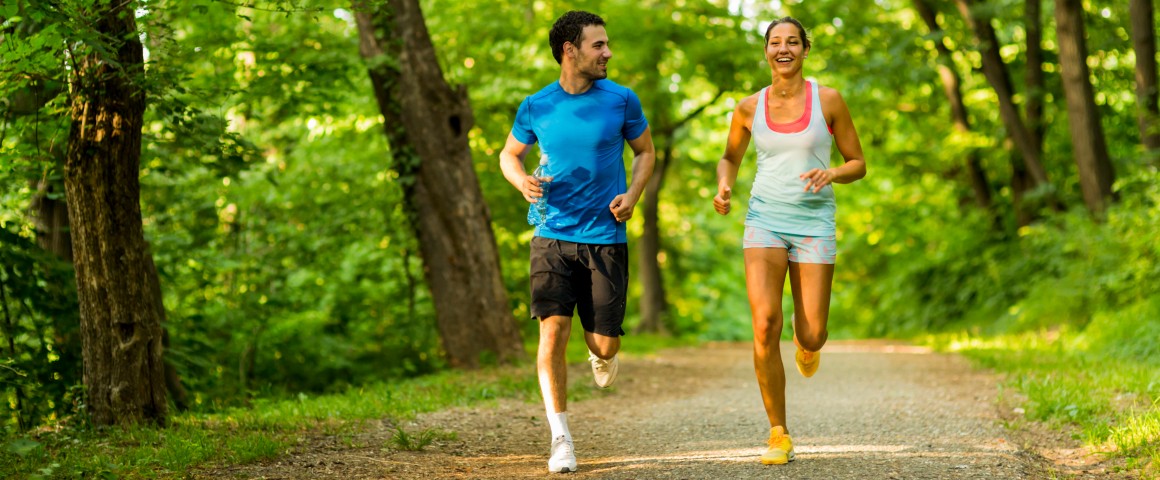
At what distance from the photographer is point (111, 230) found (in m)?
6.22

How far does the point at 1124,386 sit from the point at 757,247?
355cm

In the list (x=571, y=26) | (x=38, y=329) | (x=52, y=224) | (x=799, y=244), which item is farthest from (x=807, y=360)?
(x=52, y=224)

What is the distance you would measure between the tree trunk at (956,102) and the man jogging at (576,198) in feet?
41.3

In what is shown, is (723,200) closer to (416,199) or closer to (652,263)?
(416,199)

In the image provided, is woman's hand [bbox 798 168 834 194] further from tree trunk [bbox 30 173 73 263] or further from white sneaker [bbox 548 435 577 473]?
tree trunk [bbox 30 173 73 263]

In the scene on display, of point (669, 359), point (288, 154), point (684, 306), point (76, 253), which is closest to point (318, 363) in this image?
point (288, 154)

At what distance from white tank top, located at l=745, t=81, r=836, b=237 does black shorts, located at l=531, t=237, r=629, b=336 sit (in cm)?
68

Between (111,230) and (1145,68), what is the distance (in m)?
11.6

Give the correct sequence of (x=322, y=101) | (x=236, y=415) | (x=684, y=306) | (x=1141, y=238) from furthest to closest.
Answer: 1. (x=684, y=306)
2. (x=1141, y=238)
3. (x=322, y=101)
4. (x=236, y=415)

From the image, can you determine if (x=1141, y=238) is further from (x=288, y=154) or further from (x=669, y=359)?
(x=288, y=154)

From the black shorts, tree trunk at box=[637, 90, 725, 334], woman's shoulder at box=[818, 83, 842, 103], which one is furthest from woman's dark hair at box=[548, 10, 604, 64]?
tree trunk at box=[637, 90, 725, 334]

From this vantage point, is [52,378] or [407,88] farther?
[407,88]

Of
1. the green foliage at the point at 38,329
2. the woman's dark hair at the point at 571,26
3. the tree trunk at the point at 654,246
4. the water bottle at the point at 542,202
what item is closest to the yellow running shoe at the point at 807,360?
the water bottle at the point at 542,202

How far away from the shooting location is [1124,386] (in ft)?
24.3
